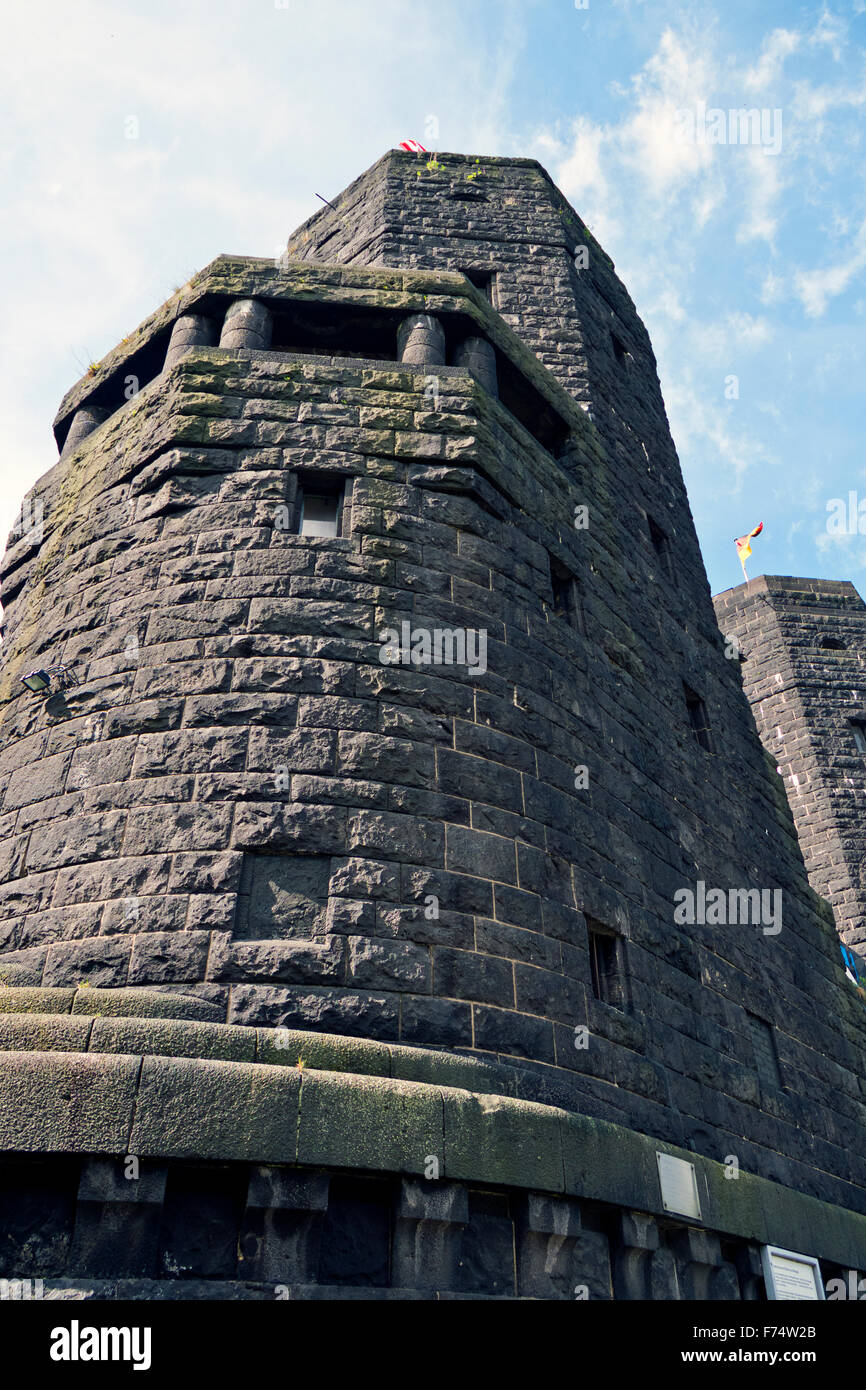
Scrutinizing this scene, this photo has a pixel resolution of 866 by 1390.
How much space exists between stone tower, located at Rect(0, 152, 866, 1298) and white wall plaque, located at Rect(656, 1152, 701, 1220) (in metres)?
0.02

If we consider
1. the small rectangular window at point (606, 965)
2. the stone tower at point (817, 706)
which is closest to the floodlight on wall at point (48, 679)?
the small rectangular window at point (606, 965)

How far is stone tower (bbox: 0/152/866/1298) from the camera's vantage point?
397 centimetres

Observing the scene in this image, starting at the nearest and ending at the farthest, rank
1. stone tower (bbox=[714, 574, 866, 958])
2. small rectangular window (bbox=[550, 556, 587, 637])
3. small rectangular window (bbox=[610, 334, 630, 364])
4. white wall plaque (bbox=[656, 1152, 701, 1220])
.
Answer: white wall plaque (bbox=[656, 1152, 701, 1220]) < small rectangular window (bbox=[550, 556, 587, 637]) < small rectangular window (bbox=[610, 334, 630, 364]) < stone tower (bbox=[714, 574, 866, 958])

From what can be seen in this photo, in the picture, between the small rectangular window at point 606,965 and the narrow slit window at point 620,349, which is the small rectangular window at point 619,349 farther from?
the small rectangular window at point 606,965

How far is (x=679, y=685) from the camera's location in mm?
9883

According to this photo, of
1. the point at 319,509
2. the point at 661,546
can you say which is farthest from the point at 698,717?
the point at 319,509

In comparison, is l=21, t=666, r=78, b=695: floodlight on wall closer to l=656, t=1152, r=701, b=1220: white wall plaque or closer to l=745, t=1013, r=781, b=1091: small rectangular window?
l=656, t=1152, r=701, b=1220: white wall plaque

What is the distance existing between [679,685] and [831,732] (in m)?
10.0

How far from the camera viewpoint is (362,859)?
509cm

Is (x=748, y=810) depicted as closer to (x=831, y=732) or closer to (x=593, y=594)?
(x=593, y=594)

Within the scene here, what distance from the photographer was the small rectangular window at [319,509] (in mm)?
6301

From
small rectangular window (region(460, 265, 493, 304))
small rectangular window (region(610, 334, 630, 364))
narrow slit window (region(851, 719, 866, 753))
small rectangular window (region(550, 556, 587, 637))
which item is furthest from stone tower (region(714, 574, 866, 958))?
small rectangular window (region(550, 556, 587, 637))
